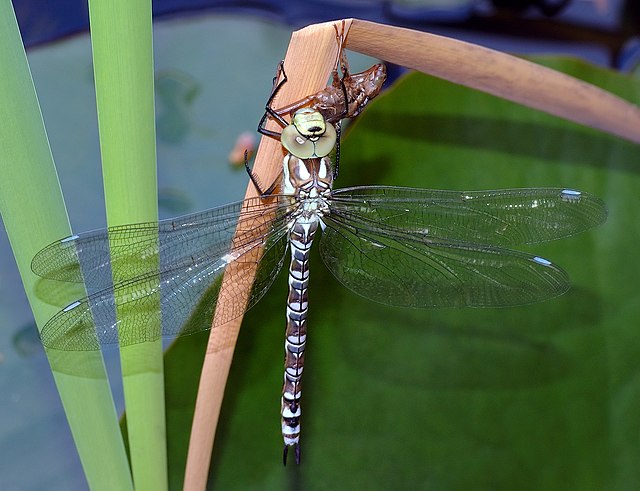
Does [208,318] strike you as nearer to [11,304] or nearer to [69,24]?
[11,304]

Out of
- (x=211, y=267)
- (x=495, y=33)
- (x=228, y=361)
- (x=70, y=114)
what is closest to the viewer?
(x=228, y=361)

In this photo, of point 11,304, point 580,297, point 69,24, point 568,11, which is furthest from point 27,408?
point 568,11

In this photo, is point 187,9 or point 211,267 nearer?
point 211,267

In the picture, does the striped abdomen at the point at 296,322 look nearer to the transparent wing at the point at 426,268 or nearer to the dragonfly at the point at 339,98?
the transparent wing at the point at 426,268

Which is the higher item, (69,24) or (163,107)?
(69,24)

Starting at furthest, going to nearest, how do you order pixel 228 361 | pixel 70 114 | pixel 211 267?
pixel 70 114 < pixel 211 267 < pixel 228 361

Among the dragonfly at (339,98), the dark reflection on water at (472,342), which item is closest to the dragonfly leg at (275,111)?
the dragonfly at (339,98)

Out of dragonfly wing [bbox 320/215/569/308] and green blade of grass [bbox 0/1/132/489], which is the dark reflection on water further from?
green blade of grass [bbox 0/1/132/489]

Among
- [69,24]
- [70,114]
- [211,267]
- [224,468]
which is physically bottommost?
[224,468]
